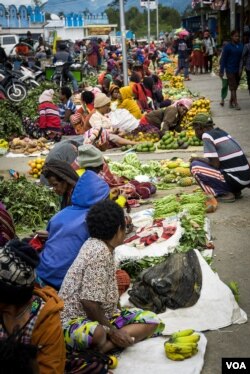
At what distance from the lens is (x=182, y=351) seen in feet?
13.8

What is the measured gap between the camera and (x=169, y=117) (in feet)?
41.0

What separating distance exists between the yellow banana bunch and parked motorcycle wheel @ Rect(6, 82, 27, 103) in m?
13.1

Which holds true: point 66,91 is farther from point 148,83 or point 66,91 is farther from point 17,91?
point 17,91

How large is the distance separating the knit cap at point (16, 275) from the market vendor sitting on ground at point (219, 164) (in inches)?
189

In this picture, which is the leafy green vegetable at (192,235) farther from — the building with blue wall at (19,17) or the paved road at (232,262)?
the building with blue wall at (19,17)

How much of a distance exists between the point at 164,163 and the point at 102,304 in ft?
20.5

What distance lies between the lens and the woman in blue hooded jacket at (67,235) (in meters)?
4.59

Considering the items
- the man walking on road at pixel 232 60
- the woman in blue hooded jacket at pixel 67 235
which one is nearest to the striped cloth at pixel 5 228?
the woman in blue hooded jacket at pixel 67 235

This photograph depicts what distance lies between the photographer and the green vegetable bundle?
7.59 m

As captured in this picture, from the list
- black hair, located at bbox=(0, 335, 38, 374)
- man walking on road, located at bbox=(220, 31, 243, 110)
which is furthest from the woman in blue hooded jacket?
man walking on road, located at bbox=(220, 31, 243, 110)

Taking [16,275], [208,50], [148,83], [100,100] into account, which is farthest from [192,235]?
[208,50]

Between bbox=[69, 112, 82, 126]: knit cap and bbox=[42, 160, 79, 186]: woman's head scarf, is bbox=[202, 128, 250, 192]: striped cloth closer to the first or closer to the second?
bbox=[42, 160, 79, 186]: woman's head scarf

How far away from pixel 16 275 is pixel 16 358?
2.79 feet

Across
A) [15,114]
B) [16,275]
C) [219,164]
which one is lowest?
[15,114]
